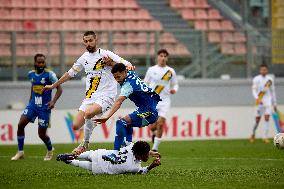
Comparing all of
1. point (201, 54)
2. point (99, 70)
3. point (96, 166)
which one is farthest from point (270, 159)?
point (201, 54)

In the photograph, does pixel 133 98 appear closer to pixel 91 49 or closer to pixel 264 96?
pixel 91 49

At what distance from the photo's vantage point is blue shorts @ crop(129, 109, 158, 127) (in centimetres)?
1342

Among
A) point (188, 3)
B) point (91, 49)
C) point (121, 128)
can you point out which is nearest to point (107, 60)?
point (91, 49)

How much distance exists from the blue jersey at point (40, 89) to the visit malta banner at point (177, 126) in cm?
593

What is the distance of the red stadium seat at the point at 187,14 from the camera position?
29.1m

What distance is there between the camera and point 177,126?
81.0 feet

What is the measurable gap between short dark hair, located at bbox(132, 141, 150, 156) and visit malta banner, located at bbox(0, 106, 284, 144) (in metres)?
11.3

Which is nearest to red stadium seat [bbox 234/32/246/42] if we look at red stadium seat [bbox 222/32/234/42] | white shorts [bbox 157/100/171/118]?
red stadium seat [bbox 222/32/234/42]

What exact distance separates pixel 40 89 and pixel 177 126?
7973 millimetres

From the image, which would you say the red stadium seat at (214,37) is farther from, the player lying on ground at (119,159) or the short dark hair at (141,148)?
the short dark hair at (141,148)

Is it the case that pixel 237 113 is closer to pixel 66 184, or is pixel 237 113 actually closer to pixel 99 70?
pixel 99 70

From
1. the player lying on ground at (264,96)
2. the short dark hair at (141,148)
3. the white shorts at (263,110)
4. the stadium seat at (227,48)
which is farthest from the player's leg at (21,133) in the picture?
the stadium seat at (227,48)

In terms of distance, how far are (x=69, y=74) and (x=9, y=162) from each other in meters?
2.68

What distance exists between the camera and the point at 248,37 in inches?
1035
